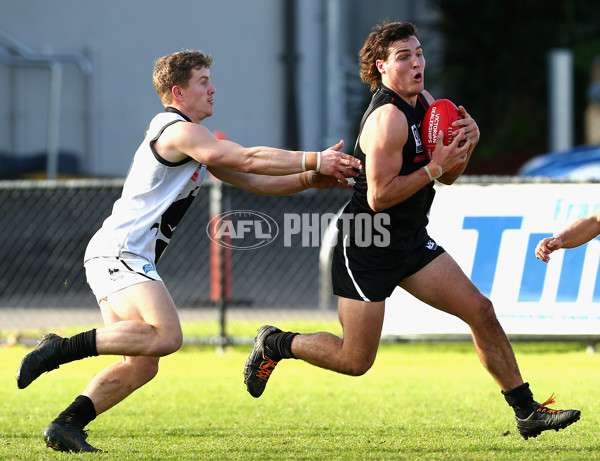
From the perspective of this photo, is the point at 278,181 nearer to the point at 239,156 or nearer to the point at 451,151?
the point at 239,156

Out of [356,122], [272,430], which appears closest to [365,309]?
[272,430]

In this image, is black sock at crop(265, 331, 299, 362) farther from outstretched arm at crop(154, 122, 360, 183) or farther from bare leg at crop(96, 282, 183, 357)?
outstretched arm at crop(154, 122, 360, 183)

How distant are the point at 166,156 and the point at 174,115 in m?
0.26

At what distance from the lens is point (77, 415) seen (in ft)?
17.8

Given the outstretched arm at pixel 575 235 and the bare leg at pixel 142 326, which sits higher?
the outstretched arm at pixel 575 235

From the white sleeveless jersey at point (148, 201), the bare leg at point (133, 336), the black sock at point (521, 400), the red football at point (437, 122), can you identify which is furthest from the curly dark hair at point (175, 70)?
the black sock at point (521, 400)

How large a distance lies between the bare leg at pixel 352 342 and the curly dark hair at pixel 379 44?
4.44 feet

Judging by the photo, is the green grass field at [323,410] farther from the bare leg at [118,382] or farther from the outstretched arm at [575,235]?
the outstretched arm at [575,235]

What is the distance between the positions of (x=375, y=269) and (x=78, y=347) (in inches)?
68.4

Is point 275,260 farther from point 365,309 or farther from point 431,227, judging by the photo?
point 365,309

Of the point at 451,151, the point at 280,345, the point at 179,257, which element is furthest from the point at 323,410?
the point at 179,257

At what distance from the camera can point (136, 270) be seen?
17.8 feet

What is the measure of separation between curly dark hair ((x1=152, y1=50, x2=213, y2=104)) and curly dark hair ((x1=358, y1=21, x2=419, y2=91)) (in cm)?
96

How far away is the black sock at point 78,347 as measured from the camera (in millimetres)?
5336
